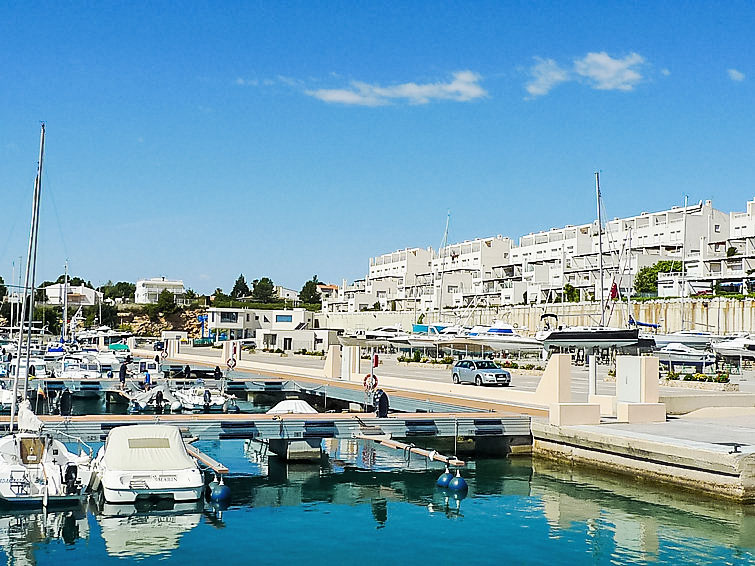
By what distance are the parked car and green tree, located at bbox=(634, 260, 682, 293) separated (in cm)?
7158

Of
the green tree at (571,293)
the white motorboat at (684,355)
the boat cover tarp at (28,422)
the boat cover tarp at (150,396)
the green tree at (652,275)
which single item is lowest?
the boat cover tarp at (150,396)

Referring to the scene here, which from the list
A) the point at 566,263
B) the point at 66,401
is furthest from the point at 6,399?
the point at 566,263

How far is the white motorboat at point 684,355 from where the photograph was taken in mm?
61009

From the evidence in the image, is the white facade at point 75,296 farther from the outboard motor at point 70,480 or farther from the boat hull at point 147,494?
the boat hull at point 147,494

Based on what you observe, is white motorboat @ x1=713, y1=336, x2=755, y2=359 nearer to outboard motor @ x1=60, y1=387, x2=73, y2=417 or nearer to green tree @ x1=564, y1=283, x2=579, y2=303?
outboard motor @ x1=60, y1=387, x2=73, y2=417

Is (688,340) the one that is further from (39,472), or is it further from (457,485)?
(39,472)

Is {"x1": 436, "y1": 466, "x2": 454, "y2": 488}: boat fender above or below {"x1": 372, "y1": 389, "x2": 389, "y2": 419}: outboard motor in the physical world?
below

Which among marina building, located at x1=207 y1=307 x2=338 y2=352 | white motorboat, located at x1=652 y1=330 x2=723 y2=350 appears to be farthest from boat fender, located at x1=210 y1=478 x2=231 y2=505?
marina building, located at x1=207 y1=307 x2=338 y2=352

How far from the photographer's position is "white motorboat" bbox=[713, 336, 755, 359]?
65500mm

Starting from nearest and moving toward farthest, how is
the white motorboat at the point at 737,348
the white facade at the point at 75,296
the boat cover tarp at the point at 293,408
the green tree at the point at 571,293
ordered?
the boat cover tarp at the point at 293,408 → the white motorboat at the point at 737,348 → the green tree at the point at 571,293 → the white facade at the point at 75,296

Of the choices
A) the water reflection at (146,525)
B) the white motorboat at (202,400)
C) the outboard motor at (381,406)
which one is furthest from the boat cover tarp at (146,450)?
the white motorboat at (202,400)

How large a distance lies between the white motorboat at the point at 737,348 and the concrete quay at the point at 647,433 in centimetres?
3303

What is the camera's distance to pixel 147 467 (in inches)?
813

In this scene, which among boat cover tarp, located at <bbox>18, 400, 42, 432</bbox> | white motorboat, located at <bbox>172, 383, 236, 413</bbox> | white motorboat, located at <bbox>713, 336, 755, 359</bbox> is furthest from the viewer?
white motorboat, located at <bbox>713, 336, 755, 359</bbox>
